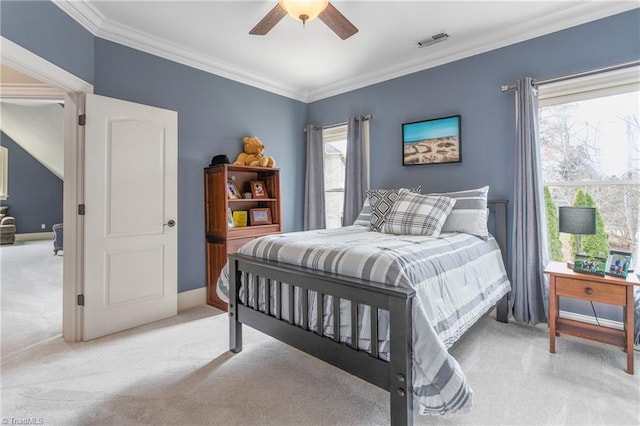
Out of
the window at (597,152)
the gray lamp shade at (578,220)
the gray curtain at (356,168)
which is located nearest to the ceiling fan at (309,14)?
the gray curtain at (356,168)

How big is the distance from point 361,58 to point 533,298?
284 cm

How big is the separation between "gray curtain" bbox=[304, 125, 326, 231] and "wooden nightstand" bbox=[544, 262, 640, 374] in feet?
8.58

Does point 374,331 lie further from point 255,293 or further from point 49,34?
point 49,34

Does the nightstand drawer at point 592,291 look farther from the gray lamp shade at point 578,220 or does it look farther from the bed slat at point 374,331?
the bed slat at point 374,331

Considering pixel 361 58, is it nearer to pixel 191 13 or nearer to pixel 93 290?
pixel 191 13

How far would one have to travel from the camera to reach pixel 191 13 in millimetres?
2564

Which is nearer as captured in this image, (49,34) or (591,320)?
(49,34)

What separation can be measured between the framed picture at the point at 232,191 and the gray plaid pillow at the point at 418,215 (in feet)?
5.58

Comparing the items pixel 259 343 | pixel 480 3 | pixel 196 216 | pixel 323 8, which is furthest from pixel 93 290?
pixel 480 3

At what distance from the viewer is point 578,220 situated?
2188mm

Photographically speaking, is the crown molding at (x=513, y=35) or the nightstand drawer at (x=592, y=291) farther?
the crown molding at (x=513, y=35)

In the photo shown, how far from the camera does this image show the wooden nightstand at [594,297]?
6.51 ft

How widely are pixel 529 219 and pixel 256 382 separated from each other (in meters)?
2.47

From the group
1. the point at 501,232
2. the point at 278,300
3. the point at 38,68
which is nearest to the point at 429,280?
the point at 278,300
